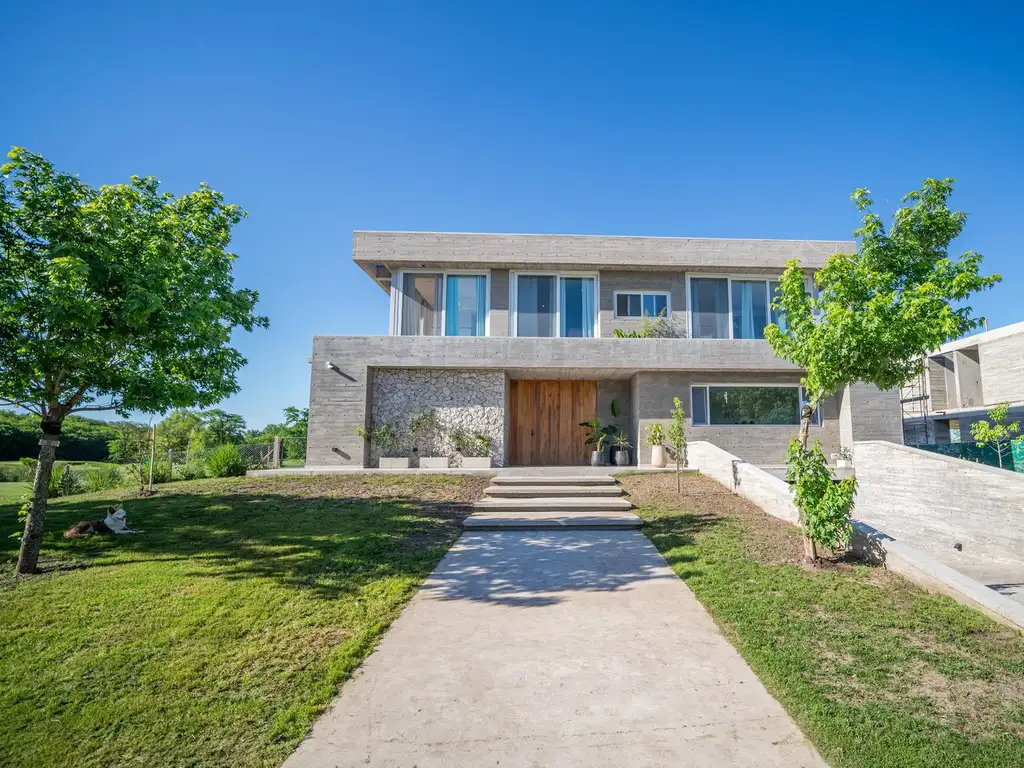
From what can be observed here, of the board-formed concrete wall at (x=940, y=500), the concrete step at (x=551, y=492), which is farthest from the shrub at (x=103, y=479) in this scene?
the board-formed concrete wall at (x=940, y=500)

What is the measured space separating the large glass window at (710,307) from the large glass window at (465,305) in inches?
273

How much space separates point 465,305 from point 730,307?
28.7 ft

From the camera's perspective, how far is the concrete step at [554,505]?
917 centimetres

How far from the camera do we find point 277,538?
7.39m

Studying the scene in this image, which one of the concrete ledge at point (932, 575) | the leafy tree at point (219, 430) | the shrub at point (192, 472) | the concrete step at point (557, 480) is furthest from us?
the leafy tree at point (219, 430)

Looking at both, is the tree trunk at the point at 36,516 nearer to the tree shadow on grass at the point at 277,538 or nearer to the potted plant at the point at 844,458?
the tree shadow on grass at the point at 277,538

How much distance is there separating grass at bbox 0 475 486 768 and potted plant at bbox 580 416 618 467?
7.19 m

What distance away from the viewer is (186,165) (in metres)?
9.73

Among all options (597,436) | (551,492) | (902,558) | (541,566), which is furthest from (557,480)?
(902,558)

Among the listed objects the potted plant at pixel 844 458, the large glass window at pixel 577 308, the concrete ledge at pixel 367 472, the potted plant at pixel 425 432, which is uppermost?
the large glass window at pixel 577 308

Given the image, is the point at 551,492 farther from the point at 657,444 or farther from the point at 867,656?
the point at 867,656

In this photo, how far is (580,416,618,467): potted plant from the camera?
591 inches

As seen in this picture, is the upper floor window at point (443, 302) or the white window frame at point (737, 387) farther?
the upper floor window at point (443, 302)

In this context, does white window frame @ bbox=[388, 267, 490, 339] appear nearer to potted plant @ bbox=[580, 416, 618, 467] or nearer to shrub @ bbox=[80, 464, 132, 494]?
potted plant @ bbox=[580, 416, 618, 467]
